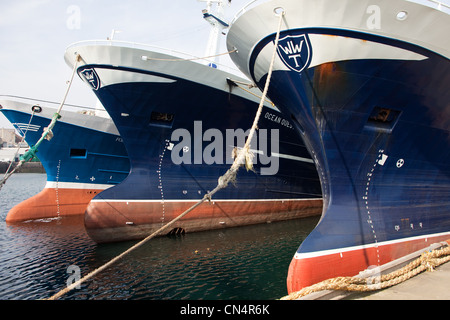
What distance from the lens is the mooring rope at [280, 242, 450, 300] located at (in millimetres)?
4957

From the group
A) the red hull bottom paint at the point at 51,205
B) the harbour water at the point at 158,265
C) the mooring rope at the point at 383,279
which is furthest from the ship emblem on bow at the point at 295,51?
the red hull bottom paint at the point at 51,205

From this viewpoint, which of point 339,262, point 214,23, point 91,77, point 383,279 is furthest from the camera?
point 214,23

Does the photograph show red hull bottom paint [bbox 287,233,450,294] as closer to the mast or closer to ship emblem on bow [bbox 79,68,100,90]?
ship emblem on bow [bbox 79,68,100,90]

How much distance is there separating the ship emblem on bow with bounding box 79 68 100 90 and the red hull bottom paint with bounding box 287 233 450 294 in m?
8.32

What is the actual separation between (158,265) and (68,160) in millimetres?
9498

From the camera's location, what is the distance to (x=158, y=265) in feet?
26.2

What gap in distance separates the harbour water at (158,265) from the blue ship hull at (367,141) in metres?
1.72

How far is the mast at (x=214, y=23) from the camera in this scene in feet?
49.7

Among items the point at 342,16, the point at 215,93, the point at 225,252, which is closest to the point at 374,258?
the point at 225,252

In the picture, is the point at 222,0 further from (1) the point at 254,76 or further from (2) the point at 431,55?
(2) the point at 431,55

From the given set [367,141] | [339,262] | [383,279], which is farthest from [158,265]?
[367,141]

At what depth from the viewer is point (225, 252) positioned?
29.6 ft

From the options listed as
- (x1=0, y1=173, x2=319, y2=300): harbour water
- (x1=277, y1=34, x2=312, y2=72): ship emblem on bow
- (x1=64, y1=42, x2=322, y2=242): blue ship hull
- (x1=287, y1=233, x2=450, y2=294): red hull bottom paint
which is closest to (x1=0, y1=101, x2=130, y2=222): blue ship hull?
(x1=0, y1=173, x2=319, y2=300): harbour water

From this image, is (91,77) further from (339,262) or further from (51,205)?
(339,262)
